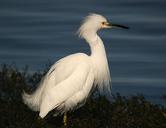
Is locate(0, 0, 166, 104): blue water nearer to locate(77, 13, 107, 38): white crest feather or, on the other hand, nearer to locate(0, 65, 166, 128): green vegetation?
locate(77, 13, 107, 38): white crest feather

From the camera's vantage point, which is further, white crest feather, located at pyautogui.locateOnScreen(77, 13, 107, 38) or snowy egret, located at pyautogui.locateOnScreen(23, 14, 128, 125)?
white crest feather, located at pyautogui.locateOnScreen(77, 13, 107, 38)

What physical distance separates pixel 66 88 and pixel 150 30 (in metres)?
9.29

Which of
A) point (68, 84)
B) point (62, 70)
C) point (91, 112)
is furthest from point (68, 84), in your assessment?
point (91, 112)

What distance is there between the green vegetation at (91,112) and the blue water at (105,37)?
3.57 metres

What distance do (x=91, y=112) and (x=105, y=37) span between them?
26.2 ft

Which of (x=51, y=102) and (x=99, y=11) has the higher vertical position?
(x=51, y=102)

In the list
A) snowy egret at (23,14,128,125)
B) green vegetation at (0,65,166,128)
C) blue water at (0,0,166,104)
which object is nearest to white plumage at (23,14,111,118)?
snowy egret at (23,14,128,125)

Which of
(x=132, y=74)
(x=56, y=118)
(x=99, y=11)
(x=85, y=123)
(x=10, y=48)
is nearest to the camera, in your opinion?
(x=85, y=123)

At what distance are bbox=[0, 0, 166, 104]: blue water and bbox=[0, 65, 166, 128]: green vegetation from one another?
11.7ft

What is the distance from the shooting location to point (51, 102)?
33.2 feet

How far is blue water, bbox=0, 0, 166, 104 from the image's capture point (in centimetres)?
1541

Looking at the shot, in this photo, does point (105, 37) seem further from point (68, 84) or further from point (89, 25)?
point (68, 84)

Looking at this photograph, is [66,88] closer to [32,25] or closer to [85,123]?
[85,123]

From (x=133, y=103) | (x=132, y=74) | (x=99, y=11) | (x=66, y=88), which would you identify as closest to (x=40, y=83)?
(x=66, y=88)
